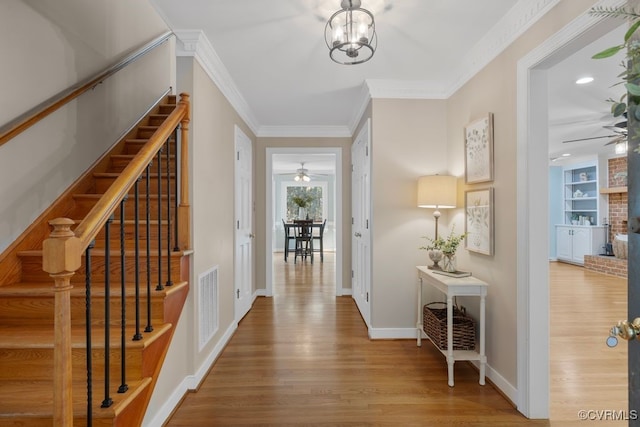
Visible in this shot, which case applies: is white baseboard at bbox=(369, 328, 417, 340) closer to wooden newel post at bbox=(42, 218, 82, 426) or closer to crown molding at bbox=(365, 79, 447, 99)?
crown molding at bbox=(365, 79, 447, 99)

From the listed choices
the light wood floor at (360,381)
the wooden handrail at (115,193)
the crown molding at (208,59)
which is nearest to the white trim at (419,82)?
the crown molding at (208,59)

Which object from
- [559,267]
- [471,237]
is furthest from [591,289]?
[471,237]

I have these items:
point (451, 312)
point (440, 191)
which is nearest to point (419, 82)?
point (440, 191)

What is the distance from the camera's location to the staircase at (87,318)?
0.99 meters

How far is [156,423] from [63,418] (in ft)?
3.42

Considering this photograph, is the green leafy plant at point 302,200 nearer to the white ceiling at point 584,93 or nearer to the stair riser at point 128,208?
the white ceiling at point 584,93

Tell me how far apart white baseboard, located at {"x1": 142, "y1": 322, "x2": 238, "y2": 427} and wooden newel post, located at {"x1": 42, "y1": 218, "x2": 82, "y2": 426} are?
0.94 meters

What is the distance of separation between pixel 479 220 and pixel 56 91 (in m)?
3.01

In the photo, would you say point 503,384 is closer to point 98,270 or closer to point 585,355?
point 585,355

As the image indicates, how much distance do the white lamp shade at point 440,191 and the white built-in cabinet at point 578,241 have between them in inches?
238

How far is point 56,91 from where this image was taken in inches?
76.5

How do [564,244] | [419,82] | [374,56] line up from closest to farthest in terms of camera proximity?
[374,56] < [419,82] < [564,244]

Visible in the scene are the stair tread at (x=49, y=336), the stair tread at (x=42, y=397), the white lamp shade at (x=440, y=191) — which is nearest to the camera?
the stair tread at (x=42, y=397)

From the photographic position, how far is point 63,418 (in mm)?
948
